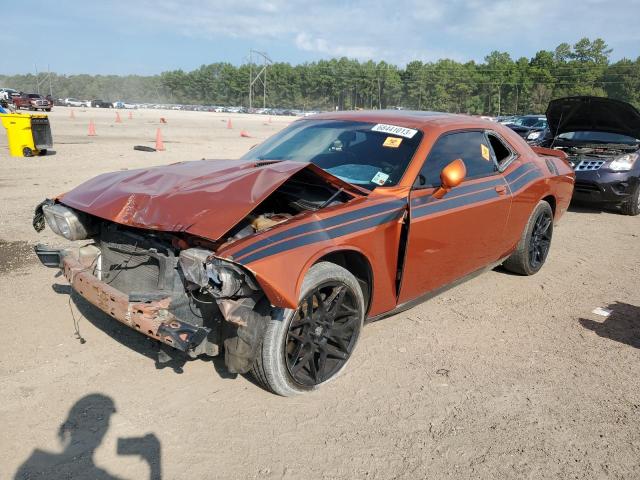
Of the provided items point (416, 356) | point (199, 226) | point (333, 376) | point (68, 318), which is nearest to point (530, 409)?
point (416, 356)

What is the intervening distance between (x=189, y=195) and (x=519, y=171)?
3219 mm

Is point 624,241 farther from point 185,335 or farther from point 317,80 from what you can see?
A: point 317,80

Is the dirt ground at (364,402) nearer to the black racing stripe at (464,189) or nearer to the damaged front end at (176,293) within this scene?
the damaged front end at (176,293)

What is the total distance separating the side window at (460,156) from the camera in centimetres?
369

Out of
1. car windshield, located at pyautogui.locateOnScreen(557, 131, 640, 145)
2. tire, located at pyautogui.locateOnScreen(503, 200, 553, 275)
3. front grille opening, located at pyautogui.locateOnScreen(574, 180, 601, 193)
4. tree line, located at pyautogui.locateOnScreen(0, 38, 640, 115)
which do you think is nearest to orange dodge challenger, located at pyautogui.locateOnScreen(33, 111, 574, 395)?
tire, located at pyautogui.locateOnScreen(503, 200, 553, 275)

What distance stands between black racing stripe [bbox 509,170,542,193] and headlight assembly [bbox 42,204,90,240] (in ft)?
11.6

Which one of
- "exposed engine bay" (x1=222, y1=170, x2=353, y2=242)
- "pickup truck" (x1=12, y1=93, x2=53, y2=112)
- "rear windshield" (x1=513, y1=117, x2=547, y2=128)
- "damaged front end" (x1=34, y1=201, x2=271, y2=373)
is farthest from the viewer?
"pickup truck" (x1=12, y1=93, x2=53, y2=112)

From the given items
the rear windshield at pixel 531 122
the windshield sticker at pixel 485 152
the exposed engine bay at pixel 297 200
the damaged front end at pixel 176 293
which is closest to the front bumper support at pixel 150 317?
the damaged front end at pixel 176 293

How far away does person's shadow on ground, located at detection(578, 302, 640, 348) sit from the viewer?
13.1 feet

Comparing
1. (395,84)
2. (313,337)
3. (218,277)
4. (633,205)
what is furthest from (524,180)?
(395,84)

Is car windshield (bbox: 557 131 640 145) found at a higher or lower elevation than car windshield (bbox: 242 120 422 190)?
lower

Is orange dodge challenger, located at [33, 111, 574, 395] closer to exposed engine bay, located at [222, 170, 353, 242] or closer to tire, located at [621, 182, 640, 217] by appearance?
exposed engine bay, located at [222, 170, 353, 242]

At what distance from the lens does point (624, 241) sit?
7129mm

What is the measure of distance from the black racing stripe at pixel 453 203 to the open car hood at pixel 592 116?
5.35 metres
